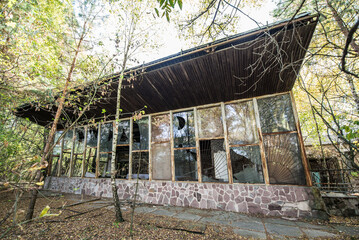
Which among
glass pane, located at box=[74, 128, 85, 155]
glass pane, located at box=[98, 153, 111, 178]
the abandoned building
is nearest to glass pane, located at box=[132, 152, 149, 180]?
the abandoned building

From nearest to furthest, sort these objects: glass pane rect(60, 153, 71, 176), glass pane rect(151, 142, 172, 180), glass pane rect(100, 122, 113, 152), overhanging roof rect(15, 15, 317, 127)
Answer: overhanging roof rect(15, 15, 317, 127)
glass pane rect(151, 142, 172, 180)
glass pane rect(100, 122, 113, 152)
glass pane rect(60, 153, 71, 176)

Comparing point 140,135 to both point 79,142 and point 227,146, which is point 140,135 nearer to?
point 227,146

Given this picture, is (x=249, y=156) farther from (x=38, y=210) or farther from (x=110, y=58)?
(x=38, y=210)

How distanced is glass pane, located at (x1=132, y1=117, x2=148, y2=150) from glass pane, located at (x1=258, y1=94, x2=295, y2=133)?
13.1 feet

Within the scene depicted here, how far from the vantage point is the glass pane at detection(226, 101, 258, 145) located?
472 cm

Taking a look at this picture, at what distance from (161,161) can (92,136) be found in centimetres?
377

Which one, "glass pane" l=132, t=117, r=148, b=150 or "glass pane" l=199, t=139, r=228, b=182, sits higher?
"glass pane" l=132, t=117, r=148, b=150

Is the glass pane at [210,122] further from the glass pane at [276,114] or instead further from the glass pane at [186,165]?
the glass pane at [276,114]

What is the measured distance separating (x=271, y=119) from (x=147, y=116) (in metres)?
4.20

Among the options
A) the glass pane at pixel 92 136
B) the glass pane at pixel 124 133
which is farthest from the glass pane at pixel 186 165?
the glass pane at pixel 92 136

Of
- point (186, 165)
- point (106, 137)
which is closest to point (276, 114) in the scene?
point (186, 165)

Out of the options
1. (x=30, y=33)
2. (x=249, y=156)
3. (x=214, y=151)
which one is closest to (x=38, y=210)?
(x=30, y=33)

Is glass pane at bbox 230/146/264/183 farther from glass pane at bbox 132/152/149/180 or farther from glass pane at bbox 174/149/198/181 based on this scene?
glass pane at bbox 132/152/149/180

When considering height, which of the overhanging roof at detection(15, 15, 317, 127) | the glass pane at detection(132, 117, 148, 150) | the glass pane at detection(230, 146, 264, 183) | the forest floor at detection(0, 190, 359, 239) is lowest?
the forest floor at detection(0, 190, 359, 239)
